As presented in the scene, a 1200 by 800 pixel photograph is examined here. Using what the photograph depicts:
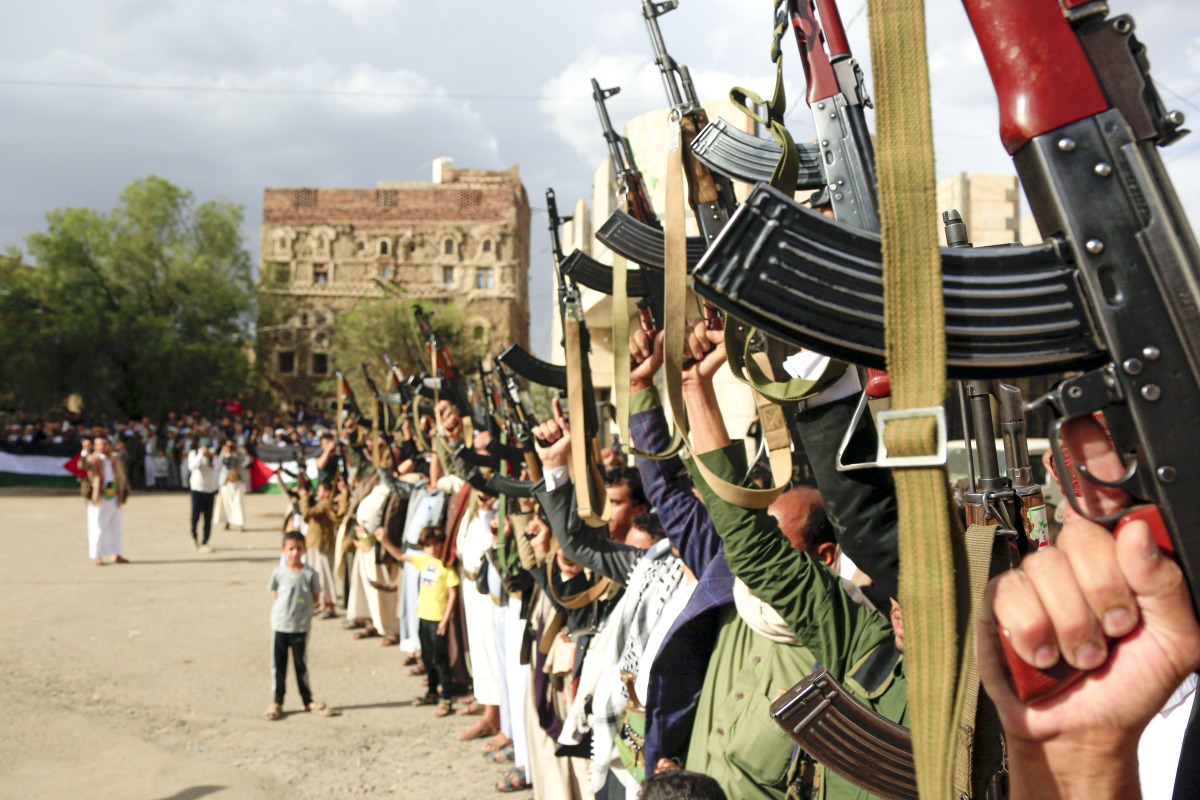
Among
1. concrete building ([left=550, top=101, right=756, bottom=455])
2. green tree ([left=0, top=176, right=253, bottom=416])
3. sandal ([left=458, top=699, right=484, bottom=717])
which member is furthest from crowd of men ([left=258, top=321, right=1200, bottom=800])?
green tree ([left=0, top=176, right=253, bottom=416])

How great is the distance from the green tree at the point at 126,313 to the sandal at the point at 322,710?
28657mm

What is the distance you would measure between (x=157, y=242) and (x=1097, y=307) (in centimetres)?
4085

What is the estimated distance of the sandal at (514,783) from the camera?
540cm

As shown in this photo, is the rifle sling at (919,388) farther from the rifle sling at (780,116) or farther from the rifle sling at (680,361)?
the rifle sling at (680,361)

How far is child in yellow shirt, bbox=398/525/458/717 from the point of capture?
22.5 feet

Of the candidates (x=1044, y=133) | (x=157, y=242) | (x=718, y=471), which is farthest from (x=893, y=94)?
(x=157, y=242)

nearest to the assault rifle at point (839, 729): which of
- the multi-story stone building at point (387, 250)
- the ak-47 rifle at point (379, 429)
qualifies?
the ak-47 rifle at point (379, 429)

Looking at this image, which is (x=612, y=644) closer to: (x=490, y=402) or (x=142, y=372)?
(x=490, y=402)

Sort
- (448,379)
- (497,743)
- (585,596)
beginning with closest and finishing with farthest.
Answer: (585,596), (497,743), (448,379)

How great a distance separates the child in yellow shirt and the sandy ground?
0.24 m

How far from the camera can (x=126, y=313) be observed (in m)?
33.8

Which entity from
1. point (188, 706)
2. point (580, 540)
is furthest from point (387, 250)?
point (580, 540)

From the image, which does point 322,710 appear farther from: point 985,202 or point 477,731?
point 985,202

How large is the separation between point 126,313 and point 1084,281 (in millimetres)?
36975
